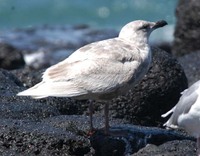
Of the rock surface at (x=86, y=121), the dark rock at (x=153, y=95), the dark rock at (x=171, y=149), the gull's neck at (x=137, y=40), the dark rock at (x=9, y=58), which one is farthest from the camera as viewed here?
the dark rock at (x=9, y=58)

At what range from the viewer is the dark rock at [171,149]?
7.14m

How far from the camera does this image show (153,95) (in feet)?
32.7

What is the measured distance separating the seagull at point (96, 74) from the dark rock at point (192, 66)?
444 centimetres

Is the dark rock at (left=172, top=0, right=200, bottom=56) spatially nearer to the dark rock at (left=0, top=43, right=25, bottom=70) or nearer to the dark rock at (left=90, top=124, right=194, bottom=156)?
the dark rock at (left=0, top=43, right=25, bottom=70)

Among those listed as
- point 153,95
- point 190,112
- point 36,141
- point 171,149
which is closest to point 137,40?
point 190,112

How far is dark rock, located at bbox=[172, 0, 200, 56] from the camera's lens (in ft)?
55.0

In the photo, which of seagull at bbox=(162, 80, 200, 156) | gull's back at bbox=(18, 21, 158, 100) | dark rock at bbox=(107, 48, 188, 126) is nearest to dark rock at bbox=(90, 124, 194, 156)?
seagull at bbox=(162, 80, 200, 156)

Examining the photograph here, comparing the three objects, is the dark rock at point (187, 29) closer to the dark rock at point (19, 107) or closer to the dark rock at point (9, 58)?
the dark rock at point (9, 58)

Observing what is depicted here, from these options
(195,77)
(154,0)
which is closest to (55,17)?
(154,0)

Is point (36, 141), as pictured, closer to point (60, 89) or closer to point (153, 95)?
point (60, 89)

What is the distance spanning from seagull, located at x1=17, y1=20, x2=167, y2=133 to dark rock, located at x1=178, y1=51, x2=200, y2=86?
14.6ft

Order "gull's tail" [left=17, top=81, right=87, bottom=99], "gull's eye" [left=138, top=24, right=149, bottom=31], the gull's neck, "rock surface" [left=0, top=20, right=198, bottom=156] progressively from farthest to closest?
"gull's eye" [left=138, top=24, right=149, bottom=31] → the gull's neck → "gull's tail" [left=17, top=81, right=87, bottom=99] → "rock surface" [left=0, top=20, right=198, bottom=156]

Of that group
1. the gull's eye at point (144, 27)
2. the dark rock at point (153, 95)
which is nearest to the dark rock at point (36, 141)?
the gull's eye at point (144, 27)

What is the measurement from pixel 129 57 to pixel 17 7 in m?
22.6
